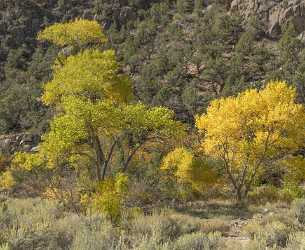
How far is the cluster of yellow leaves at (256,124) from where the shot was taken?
21.6 meters

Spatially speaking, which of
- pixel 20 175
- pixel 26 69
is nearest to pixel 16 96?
pixel 26 69

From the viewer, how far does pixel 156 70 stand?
6372 centimetres

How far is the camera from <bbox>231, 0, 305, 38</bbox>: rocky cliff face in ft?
216

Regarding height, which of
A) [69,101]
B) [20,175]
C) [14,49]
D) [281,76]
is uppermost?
[14,49]

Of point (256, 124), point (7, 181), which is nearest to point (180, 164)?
point (256, 124)

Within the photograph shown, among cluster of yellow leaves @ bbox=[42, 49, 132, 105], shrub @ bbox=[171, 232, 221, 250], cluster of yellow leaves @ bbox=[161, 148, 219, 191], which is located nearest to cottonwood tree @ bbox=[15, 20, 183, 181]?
cluster of yellow leaves @ bbox=[42, 49, 132, 105]

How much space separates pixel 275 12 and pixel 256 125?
5081cm

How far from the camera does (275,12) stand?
2697 inches

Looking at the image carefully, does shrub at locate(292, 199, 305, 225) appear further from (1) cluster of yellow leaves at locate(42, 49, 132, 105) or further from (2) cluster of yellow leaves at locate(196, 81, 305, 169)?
(1) cluster of yellow leaves at locate(42, 49, 132, 105)

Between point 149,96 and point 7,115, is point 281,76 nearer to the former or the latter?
point 149,96

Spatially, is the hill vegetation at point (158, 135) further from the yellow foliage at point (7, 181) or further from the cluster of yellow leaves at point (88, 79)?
the yellow foliage at point (7, 181)

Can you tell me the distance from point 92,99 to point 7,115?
1831 inches

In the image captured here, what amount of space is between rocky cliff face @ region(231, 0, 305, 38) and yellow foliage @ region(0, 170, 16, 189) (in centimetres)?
4144

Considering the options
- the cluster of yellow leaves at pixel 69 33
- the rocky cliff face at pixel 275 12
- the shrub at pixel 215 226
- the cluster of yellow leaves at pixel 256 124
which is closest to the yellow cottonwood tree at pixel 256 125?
the cluster of yellow leaves at pixel 256 124
